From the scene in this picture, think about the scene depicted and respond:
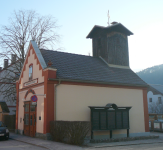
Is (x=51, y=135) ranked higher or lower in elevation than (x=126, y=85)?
lower

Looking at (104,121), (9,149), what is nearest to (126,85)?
(104,121)

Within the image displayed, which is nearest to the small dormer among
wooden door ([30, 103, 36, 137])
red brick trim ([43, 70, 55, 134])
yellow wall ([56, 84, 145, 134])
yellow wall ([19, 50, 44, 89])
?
yellow wall ([56, 84, 145, 134])

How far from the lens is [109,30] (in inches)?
936

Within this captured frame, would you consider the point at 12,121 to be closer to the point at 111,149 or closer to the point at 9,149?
the point at 9,149

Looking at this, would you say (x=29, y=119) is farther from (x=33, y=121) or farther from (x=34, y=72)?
(x=34, y=72)

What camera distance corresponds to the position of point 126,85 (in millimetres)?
19953

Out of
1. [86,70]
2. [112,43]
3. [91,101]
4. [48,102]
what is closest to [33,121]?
[48,102]

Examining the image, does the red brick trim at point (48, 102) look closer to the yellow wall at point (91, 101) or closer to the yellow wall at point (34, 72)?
the yellow wall at point (91, 101)

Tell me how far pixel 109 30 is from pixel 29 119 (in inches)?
492

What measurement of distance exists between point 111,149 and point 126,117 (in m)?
5.94

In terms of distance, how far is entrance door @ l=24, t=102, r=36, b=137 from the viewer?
709 inches

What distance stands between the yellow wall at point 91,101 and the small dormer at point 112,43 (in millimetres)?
4538

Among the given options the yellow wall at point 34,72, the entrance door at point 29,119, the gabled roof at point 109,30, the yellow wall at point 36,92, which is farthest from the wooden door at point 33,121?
the gabled roof at point 109,30

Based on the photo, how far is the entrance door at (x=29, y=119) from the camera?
18000 millimetres
